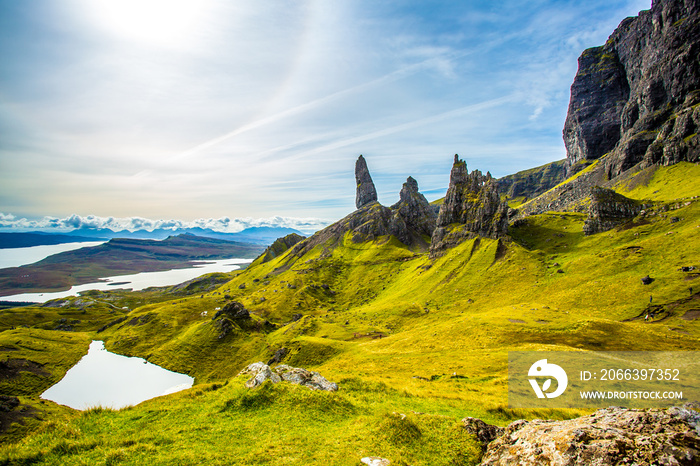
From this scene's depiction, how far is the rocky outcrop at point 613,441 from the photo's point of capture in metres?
9.35

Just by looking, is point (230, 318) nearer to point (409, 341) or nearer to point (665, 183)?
point (409, 341)

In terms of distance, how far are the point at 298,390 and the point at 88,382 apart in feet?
461

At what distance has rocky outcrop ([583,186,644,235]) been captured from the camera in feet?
385

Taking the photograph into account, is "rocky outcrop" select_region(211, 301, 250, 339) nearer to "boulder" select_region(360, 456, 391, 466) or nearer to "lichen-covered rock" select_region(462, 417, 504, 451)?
"boulder" select_region(360, 456, 391, 466)

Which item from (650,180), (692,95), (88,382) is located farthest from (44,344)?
(692,95)

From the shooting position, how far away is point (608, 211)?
398 feet

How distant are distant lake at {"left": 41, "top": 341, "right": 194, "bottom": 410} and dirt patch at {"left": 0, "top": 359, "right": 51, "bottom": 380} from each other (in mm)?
9158

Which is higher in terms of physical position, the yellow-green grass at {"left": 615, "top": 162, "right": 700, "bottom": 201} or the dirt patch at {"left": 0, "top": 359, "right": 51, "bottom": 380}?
the yellow-green grass at {"left": 615, "top": 162, "right": 700, "bottom": 201}

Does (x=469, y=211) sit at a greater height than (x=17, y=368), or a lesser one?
greater

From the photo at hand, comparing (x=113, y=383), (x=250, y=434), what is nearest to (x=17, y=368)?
(x=113, y=383)

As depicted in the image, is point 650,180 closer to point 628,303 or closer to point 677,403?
point 628,303

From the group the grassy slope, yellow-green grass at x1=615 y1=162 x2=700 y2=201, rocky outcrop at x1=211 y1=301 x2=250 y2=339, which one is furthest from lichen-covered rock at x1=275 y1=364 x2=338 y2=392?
yellow-green grass at x1=615 y1=162 x2=700 y2=201

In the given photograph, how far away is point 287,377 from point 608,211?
6071 inches

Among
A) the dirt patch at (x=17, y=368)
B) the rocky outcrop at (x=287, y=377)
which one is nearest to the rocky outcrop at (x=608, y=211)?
the rocky outcrop at (x=287, y=377)
